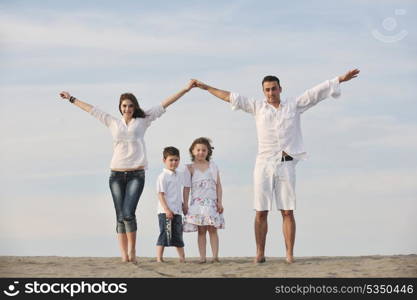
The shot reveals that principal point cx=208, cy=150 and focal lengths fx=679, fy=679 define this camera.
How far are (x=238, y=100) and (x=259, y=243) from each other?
2.10m

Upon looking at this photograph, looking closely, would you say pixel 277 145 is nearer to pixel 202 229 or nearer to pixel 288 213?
pixel 288 213

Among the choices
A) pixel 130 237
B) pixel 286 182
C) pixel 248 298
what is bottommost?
pixel 248 298

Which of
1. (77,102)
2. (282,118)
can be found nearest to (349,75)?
(282,118)

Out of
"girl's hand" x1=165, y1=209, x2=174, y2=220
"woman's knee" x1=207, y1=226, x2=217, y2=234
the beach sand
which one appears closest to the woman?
"girl's hand" x1=165, y1=209, x2=174, y2=220

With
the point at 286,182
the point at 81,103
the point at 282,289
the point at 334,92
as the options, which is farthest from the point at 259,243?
the point at 81,103

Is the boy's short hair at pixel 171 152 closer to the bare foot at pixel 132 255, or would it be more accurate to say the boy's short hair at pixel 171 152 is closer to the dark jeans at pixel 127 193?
the dark jeans at pixel 127 193

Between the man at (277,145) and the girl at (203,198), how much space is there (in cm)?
65

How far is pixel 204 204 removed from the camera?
33.0 ft

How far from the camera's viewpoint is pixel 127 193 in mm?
9922

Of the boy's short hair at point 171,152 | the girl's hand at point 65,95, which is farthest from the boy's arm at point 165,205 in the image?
the girl's hand at point 65,95

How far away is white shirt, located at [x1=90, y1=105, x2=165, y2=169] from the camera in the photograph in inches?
393

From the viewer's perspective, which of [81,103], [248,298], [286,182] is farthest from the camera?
[81,103]

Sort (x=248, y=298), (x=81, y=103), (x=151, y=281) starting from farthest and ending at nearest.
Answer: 1. (x=81, y=103)
2. (x=151, y=281)
3. (x=248, y=298)

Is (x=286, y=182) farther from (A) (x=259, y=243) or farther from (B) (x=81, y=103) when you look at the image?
(B) (x=81, y=103)
